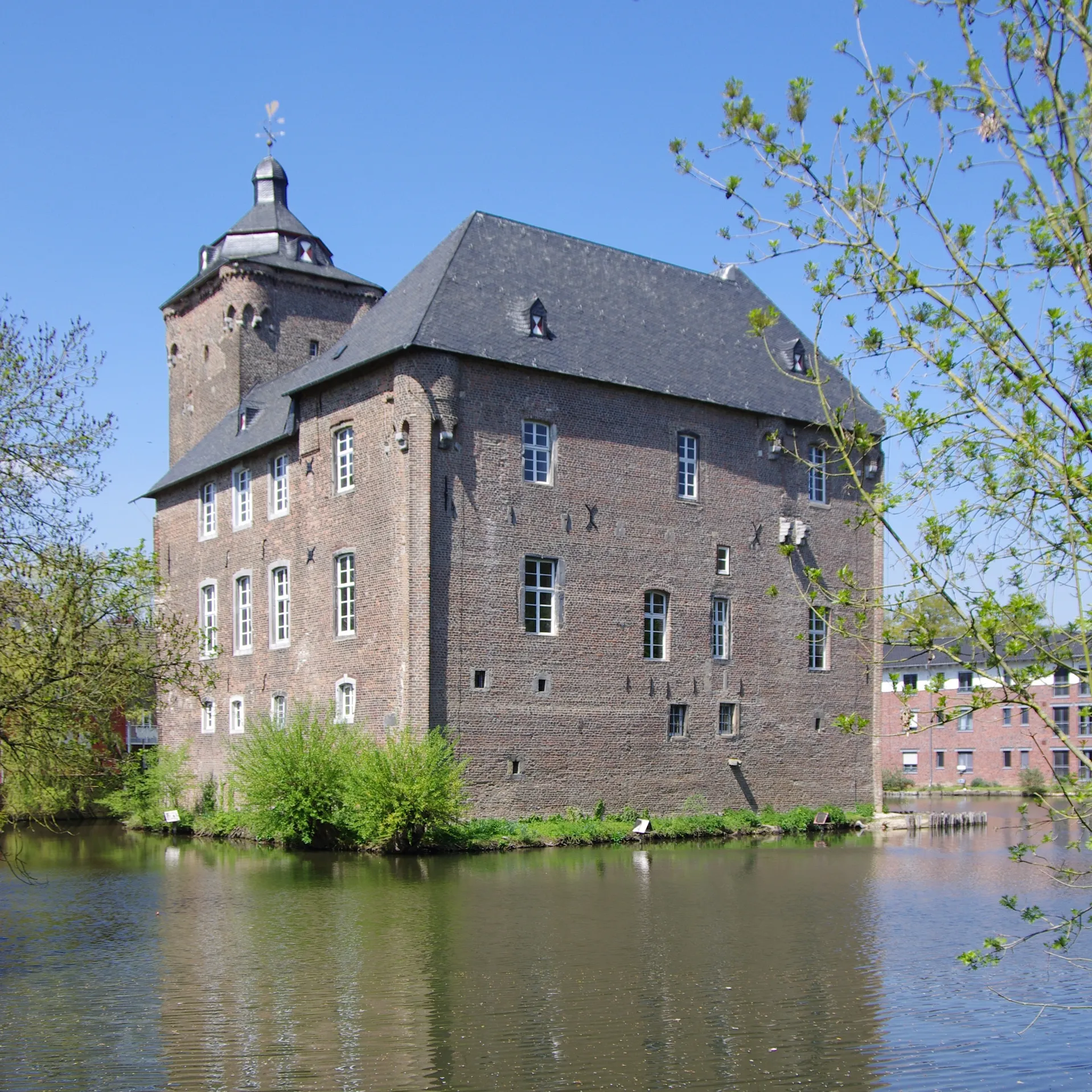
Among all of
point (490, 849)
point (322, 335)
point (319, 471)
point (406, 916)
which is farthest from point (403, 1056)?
point (322, 335)

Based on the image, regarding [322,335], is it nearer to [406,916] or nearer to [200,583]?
[200,583]

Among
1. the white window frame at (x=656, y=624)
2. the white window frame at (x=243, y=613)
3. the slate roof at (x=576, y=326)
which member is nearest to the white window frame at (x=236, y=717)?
the white window frame at (x=243, y=613)

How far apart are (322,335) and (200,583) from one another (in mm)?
8130

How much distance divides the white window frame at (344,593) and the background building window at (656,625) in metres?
6.03

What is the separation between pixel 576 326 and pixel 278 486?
7822 mm

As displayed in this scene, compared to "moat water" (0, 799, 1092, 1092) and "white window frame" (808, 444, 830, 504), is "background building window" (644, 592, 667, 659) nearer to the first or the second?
"white window frame" (808, 444, 830, 504)

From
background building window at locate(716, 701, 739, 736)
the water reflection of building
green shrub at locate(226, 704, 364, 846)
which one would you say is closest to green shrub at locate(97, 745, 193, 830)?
green shrub at locate(226, 704, 364, 846)

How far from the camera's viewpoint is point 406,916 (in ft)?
49.9

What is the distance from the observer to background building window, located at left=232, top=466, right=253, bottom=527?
31.5 meters

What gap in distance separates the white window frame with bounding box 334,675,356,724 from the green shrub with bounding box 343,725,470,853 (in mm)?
3056

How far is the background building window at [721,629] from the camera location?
28.8 meters

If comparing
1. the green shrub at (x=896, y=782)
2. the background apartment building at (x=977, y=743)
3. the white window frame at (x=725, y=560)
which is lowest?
the green shrub at (x=896, y=782)

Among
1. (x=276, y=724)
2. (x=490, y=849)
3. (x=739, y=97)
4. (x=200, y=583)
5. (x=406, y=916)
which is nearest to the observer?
(x=739, y=97)

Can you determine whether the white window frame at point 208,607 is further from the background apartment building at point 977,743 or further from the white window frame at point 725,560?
the background apartment building at point 977,743
